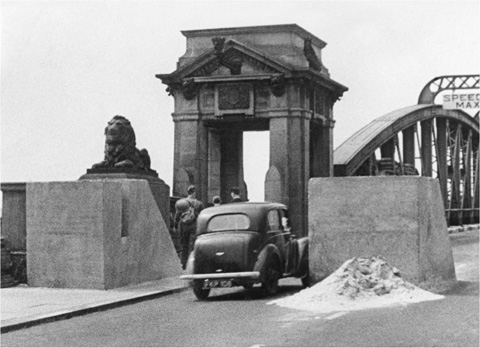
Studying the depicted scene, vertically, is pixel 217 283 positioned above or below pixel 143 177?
below

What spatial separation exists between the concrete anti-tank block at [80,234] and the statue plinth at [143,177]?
4.90 m

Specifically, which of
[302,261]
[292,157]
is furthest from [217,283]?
[292,157]

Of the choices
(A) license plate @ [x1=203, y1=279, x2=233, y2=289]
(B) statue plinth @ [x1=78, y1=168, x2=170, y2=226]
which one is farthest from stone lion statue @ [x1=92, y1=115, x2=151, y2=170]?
(A) license plate @ [x1=203, y1=279, x2=233, y2=289]

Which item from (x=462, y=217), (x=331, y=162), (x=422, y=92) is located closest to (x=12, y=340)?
(x=331, y=162)

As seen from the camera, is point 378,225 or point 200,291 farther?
point 378,225

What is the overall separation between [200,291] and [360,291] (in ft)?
8.34

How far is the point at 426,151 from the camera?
49.5 m

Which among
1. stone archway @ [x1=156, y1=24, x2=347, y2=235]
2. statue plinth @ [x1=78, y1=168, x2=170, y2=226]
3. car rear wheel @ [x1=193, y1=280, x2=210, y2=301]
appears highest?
stone archway @ [x1=156, y1=24, x2=347, y2=235]

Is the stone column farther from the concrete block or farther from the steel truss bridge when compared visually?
the concrete block

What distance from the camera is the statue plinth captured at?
22156 mm

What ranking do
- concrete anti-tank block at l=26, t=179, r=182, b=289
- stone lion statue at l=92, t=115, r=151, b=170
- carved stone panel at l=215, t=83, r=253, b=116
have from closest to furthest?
concrete anti-tank block at l=26, t=179, r=182, b=289
stone lion statue at l=92, t=115, r=151, b=170
carved stone panel at l=215, t=83, r=253, b=116

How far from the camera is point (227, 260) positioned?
14.9 metres

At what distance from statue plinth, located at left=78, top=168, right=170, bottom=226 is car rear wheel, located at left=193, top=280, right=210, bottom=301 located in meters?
7.13

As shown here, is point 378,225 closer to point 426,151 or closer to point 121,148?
point 121,148
